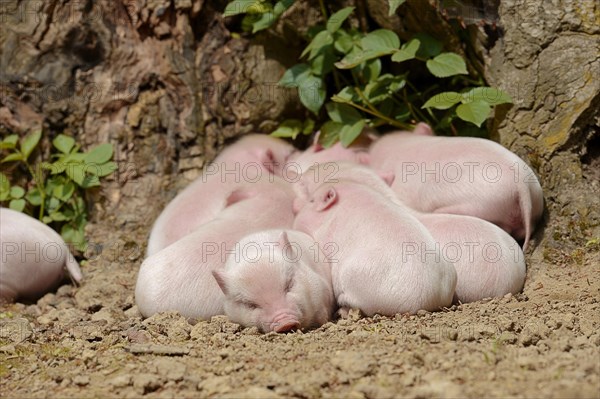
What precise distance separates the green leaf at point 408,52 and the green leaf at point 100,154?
6.31ft

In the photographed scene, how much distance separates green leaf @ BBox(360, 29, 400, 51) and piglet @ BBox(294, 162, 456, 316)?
1.04 metres

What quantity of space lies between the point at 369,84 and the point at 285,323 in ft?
6.80

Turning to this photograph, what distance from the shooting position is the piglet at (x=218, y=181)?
4.80 meters

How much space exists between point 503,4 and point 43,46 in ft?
9.55

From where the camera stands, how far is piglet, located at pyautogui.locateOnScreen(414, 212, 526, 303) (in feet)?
13.5

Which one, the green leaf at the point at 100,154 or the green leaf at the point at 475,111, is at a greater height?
the green leaf at the point at 475,111

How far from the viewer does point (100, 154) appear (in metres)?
5.39

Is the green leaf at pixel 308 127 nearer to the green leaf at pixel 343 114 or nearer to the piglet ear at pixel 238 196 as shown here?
the green leaf at pixel 343 114

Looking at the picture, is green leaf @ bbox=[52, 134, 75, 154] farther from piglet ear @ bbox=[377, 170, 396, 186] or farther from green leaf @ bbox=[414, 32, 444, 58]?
green leaf @ bbox=[414, 32, 444, 58]

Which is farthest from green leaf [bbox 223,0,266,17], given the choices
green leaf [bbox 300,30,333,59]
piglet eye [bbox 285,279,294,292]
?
piglet eye [bbox 285,279,294,292]

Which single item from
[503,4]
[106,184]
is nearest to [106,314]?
[106,184]

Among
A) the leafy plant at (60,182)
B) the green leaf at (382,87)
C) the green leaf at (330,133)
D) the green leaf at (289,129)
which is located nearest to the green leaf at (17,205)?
the leafy plant at (60,182)

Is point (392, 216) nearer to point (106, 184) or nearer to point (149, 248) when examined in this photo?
point (149, 248)

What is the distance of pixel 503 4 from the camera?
4801 millimetres
